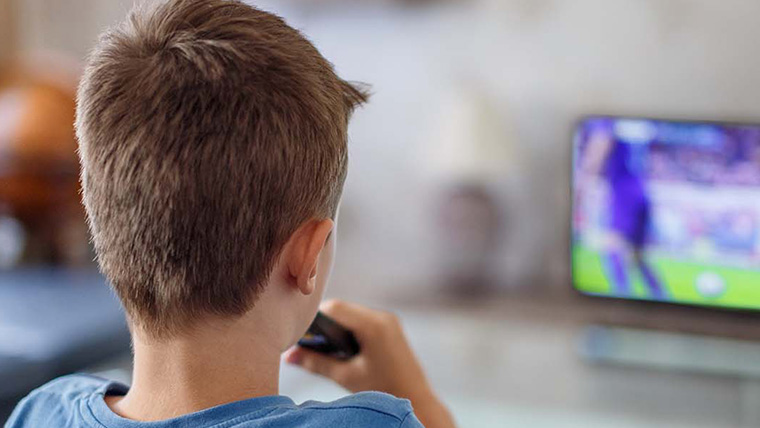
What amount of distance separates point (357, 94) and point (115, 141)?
23 centimetres

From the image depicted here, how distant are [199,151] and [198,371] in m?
0.18

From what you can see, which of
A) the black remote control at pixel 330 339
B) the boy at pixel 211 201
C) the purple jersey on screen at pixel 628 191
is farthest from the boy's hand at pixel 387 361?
the purple jersey on screen at pixel 628 191

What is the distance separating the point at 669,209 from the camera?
2348 millimetres

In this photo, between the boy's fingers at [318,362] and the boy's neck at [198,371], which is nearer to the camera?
the boy's neck at [198,371]

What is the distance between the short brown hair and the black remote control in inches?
8.6

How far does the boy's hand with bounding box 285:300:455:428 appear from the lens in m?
1.00

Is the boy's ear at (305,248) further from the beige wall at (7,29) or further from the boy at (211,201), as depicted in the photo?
the beige wall at (7,29)

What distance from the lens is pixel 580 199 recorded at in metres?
2.42

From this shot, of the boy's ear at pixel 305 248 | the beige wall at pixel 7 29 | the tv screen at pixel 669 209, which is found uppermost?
the beige wall at pixel 7 29

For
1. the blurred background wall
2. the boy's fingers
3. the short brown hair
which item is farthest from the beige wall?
the short brown hair

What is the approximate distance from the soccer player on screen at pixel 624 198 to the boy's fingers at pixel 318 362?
59.0 inches

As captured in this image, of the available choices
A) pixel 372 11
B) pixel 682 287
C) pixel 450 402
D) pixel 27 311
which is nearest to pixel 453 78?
pixel 372 11

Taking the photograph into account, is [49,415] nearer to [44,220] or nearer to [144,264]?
[144,264]

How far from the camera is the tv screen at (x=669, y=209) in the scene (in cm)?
229
